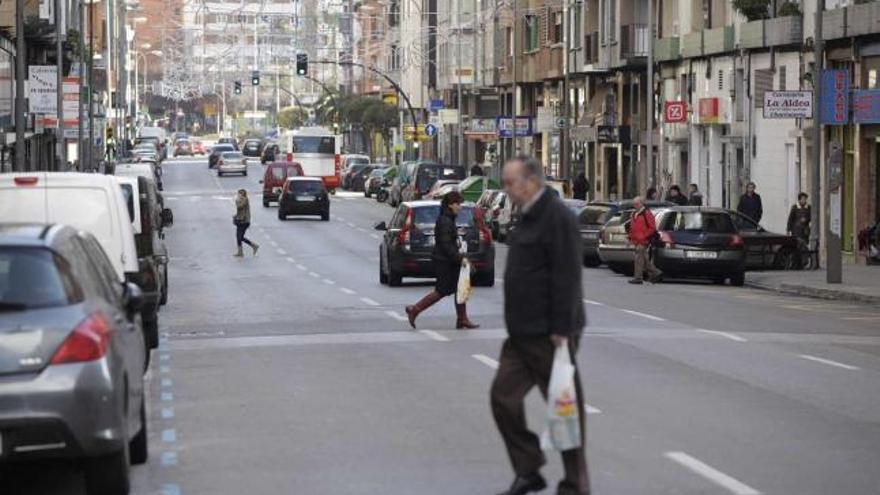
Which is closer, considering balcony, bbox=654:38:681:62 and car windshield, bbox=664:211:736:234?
car windshield, bbox=664:211:736:234

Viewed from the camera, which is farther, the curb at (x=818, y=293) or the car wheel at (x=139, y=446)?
the curb at (x=818, y=293)

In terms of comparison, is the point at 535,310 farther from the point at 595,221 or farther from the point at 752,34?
the point at 752,34

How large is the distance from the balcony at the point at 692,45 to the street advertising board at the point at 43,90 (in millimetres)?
19738

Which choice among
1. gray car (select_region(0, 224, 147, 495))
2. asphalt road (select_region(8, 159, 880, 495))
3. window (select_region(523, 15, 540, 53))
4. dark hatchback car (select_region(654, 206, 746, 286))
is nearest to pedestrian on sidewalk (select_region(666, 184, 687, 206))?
dark hatchback car (select_region(654, 206, 746, 286))

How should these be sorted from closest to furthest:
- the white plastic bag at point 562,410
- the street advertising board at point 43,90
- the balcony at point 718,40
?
the white plastic bag at point 562,410 < the street advertising board at point 43,90 < the balcony at point 718,40

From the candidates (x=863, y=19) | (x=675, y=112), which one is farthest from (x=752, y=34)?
(x=863, y=19)

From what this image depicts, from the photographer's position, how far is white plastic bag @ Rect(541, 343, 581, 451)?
11109 millimetres

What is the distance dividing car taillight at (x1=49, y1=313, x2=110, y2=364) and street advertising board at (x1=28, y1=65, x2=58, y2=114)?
124ft

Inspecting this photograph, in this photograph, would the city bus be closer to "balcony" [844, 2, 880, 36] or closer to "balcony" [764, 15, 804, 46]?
"balcony" [764, 15, 804, 46]

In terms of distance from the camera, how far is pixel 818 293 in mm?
36312

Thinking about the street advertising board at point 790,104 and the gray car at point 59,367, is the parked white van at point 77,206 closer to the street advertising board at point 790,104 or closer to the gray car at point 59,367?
the gray car at point 59,367

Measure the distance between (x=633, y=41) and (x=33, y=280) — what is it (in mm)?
58533

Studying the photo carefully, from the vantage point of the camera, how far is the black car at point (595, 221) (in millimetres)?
46219

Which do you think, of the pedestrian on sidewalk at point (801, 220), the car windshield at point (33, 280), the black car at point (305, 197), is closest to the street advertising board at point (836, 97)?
the pedestrian on sidewalk at point (801, 220)
